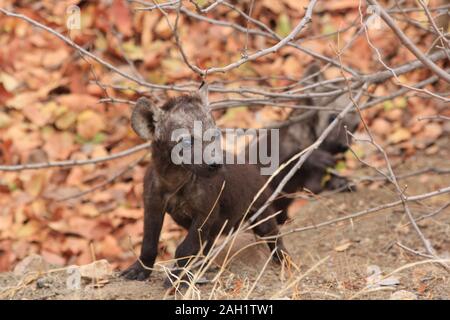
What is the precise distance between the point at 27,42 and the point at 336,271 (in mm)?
5453

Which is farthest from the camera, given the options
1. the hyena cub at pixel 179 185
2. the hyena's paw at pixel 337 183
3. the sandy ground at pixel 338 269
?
the hyena's paw at pixel 337 183

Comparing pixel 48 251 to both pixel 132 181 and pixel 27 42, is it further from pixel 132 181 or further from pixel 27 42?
pixel 27 42

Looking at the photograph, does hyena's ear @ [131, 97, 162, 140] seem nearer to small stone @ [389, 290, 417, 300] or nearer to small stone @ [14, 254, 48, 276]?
small stone @ [14, 254, 48, 276]

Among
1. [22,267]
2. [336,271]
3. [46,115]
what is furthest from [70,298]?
[46,115]

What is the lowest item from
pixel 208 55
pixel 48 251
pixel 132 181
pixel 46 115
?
pixel 48 251

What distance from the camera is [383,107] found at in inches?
380

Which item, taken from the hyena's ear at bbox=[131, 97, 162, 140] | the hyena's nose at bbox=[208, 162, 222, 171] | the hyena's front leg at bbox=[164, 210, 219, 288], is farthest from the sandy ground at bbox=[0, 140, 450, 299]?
the hyena's ear at bbox=[131, 97, 162, 140]

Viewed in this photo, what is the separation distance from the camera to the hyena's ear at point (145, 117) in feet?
16.2

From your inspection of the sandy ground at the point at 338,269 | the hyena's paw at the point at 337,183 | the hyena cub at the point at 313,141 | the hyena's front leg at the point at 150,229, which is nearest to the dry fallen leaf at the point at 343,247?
the sandy ground at the point at 338,269

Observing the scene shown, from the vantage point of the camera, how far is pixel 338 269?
18.4 feet

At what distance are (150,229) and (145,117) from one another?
0.72m

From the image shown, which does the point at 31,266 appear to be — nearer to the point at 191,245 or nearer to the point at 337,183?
the point at 191,245

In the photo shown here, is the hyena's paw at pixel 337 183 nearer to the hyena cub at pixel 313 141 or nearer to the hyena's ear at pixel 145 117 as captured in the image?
the hyena cub at pixel 313 141
